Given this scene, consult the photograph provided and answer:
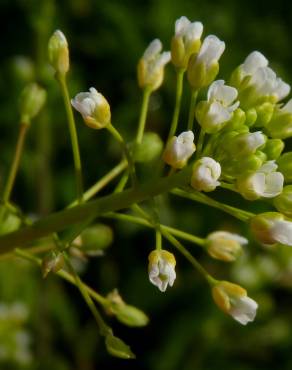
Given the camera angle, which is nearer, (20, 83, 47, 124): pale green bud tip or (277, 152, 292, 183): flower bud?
(277, 152, 292, 183): flower bud

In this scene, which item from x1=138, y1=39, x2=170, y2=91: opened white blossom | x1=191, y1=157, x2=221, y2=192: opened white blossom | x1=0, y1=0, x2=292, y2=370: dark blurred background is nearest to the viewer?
x1=191, y1=157, x2=221, y2=192: opened white blossom

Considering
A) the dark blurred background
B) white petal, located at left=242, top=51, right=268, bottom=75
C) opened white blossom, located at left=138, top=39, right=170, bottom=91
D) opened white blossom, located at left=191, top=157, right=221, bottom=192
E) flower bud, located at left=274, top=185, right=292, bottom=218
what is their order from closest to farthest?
1. opened white blossom, located at left=191, top=157, right=221, bottom=192
2. flower bud, located at left=274, top=185, right=292, bottom=218
3. white petal, located at left=242, top=51, right=268, bottom=75
4. opened white blossom, located at left=138, top=39, right=170, bottom=91
5. the dark blurred background

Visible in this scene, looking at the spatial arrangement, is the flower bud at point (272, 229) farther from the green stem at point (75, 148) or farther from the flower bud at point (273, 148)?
the green stem at point (75, 148)

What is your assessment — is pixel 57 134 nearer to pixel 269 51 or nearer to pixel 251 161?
pixel 269 51

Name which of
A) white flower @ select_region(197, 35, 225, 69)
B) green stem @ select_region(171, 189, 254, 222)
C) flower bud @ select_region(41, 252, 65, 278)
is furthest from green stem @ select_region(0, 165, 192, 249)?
white flower @ select_region(197, 35, 225, 69)

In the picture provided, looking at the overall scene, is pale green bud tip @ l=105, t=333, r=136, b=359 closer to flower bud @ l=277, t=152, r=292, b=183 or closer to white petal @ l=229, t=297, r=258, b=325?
white petal @ l=229, t=297, r=258, b=325

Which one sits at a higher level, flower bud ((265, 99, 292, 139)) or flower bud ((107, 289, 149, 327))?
flower bud ((265, 99, 292, 139))

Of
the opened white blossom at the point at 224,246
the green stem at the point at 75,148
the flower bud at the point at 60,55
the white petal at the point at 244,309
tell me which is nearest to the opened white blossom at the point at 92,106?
the green stem at the point at 75,148
